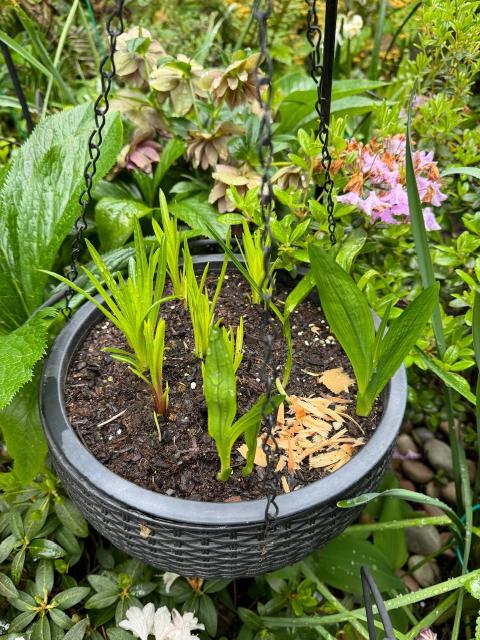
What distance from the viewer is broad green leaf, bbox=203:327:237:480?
698 mm

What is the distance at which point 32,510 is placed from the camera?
115 centimetres

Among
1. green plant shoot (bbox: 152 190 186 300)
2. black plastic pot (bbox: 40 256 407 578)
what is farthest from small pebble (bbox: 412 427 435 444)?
green plant shoot (bbox: 152 190 186 300)

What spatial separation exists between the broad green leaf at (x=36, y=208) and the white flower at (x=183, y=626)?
2.24 feet

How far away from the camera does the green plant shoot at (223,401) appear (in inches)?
27.6

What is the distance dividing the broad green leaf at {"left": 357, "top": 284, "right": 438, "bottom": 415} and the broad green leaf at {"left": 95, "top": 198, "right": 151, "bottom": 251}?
2.36ft

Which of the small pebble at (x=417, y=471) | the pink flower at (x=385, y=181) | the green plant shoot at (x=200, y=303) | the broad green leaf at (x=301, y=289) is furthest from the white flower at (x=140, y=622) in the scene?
the small pebble at (x=417, y=471)

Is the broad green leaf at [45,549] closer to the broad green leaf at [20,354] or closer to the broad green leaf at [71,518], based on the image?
the broad green leaf at [71,518]

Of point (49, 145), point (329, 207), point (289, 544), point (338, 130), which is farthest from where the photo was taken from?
point (49, 145)

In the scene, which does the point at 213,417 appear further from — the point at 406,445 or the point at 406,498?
the point at 406,445

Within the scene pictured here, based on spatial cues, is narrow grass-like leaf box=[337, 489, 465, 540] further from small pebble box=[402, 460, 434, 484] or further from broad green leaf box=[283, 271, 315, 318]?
small pebble box=[402, 460, 434, 484]

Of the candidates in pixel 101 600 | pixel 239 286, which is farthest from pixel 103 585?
pixel 239 286

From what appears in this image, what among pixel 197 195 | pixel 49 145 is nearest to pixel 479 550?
pixel 197 195

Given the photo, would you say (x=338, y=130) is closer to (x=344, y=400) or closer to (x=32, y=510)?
(x=344, y=400)

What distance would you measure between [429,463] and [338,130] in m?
1.08
